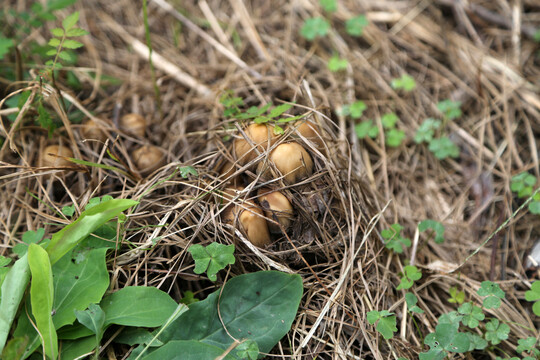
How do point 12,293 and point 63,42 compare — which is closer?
point 12,293

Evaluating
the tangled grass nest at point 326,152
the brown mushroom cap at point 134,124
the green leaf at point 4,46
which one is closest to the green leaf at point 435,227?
the tangled grass nest at point 326,152

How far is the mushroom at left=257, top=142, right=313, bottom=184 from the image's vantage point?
1490 mm

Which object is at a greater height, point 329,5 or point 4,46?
point 329,5

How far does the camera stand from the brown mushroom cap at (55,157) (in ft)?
5.44

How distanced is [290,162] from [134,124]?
772mm

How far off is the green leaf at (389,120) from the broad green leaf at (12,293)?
5.07 ft

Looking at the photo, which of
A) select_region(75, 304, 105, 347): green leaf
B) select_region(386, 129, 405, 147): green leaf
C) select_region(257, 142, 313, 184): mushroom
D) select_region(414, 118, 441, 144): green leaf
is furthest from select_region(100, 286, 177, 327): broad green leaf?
select_region(414, 118, 441, 144): green leaf

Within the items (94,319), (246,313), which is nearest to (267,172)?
(246,313)

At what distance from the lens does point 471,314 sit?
4.66 feet

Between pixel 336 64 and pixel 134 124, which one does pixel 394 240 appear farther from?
pixel 134 124

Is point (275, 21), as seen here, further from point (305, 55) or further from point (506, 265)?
point (506, 265)

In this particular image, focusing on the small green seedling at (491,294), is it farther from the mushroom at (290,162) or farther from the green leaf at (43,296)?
the green leaf at (43,296)

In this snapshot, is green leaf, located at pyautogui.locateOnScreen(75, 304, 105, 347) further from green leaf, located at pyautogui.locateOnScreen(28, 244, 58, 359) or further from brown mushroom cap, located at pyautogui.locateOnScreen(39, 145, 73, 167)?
brown mushroom cap, located at pyautogui.locateOnScreen(39, 145, 73, 167)

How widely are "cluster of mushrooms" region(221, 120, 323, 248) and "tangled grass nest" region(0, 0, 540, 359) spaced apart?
4 cm
